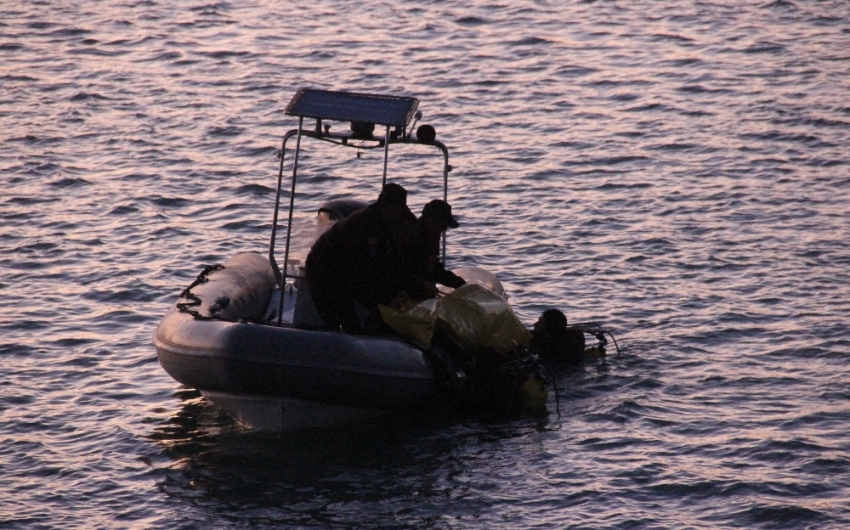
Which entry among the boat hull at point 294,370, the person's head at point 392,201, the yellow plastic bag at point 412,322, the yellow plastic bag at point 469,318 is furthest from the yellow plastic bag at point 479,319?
the person's head at point 392,201

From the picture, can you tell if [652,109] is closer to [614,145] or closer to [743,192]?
[614,145]

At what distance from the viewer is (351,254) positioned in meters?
9.09

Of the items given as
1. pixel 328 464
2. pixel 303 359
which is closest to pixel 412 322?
pixel 303 359

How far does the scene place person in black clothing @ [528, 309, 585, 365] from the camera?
10.3 meters

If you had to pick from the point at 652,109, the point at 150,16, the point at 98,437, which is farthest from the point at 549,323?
the point at 150,16

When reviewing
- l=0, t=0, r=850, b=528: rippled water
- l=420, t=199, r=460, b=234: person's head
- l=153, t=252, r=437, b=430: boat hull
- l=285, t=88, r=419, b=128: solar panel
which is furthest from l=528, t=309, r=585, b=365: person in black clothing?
l=285, t=88, r=419, b=128: solar panel

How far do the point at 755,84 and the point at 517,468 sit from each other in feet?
37.7

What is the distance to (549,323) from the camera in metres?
10.3

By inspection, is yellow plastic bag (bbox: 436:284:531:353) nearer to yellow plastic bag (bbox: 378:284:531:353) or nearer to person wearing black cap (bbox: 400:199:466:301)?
yellow plastic bag (bbox: 378:284:531:353)

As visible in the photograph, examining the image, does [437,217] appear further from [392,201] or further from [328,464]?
[328,464]

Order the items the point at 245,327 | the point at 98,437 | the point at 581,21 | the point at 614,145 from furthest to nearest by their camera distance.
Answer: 1. the point at 581,21
2. the point at 614,145
3. the point at 98,437
4. the point at 245,327

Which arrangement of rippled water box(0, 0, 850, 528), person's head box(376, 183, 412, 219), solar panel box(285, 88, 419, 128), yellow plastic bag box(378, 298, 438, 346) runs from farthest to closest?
1. solar panel box(285, 88, 419, 128)
2. yellow plastic bag box(378, 298, 438, 346)
3. person's head box(376, 183, 412, 219)
4. rippled water box(0, 0, 850, 528)

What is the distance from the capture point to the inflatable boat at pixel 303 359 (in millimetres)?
8523

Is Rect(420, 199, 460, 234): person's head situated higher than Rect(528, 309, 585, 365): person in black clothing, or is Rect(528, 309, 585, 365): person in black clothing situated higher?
Rect(420, 199, 460, 234): person's head
